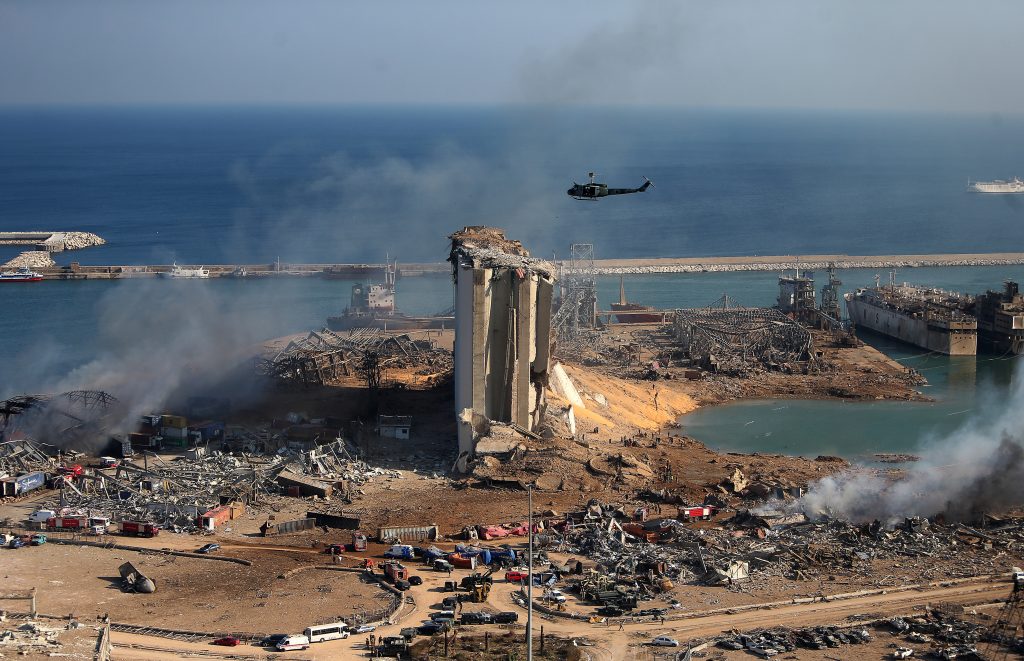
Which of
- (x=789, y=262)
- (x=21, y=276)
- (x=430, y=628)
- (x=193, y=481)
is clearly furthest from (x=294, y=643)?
(x=789, y=262)

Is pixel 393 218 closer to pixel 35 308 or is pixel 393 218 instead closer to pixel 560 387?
pixel 35 308

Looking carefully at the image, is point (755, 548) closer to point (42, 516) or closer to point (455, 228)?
point (42, 516)

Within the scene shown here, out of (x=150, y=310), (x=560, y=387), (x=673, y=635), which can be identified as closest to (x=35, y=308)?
(x=150, y=310)

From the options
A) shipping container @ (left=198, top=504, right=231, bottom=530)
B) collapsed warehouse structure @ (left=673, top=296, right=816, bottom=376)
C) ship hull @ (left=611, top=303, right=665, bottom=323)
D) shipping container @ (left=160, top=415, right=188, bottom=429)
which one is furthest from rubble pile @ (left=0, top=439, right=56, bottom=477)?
ship hull @ (left=611, top=303, right=665, bottom=323)

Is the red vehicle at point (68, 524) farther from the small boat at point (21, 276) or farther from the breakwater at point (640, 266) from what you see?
the small boat at point (21, 276)

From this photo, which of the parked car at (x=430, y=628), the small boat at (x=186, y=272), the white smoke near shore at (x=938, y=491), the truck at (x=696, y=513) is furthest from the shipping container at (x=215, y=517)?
the small boat at (x=186, y=272)

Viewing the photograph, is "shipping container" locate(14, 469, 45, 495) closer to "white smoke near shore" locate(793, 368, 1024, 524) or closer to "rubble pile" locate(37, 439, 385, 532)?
"rubble pile" locate(37, 439, 385, 532)
